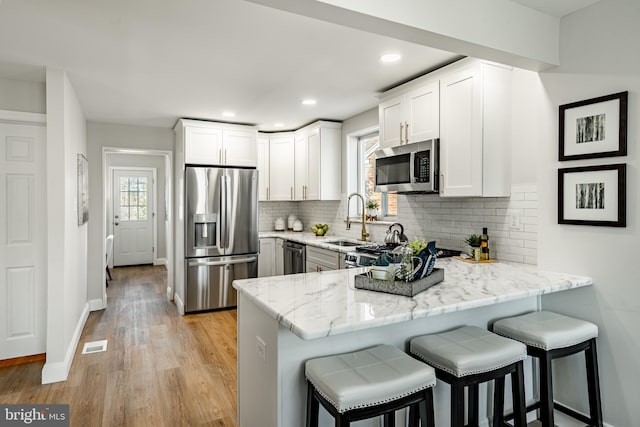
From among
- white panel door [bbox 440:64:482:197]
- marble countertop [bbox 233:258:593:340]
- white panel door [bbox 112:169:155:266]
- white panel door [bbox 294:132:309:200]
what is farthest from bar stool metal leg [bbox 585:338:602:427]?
white panel door [bbox 112:169:155:266]

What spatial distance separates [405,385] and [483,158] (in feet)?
5.89

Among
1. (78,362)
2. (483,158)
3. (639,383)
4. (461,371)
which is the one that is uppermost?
(483,158)

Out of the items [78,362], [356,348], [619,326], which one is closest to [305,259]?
[78,362]

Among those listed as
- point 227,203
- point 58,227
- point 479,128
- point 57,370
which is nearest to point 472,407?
point 479,128

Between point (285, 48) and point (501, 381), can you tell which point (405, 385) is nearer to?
point (501, 381)

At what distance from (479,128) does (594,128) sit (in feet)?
2.31

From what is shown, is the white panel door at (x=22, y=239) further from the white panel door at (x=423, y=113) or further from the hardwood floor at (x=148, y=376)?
the white panel door at (x=423, y=113)

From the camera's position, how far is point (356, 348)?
5.89 ft

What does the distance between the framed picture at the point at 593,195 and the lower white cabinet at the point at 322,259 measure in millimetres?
2016

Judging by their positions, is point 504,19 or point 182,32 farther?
point 182,32

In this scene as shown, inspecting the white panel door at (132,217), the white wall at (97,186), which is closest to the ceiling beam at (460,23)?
the white wall at (97,186)

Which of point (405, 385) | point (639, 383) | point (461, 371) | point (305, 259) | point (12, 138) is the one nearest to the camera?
point (405, 385)

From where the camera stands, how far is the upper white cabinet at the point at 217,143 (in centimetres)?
468

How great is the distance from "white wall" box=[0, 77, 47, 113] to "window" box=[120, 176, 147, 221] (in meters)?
5.00
